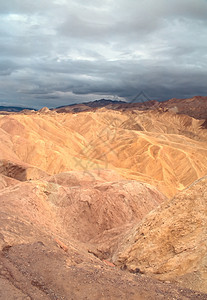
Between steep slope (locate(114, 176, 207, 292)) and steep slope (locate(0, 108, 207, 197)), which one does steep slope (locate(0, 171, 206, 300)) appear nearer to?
steep slope (locate(114, 176, 207, 292))

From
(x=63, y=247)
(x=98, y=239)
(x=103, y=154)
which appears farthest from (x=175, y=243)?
(x=103, y=154)

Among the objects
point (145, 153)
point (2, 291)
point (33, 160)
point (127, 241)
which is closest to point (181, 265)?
point (127, 241)

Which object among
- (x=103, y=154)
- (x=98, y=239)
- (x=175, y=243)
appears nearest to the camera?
(x=175, y=243)

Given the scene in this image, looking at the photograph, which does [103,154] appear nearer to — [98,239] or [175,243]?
[98,239]

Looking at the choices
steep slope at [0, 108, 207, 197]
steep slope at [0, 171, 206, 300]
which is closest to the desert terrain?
steep slope at [0, 171, 206, 300]

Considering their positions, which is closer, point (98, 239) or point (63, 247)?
point (63, 247)

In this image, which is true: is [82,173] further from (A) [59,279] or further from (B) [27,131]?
(B) [27,131]

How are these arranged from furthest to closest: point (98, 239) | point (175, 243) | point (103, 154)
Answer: point (103, 154) < point (98, 239) < point (175, 243)

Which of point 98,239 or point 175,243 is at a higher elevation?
point 175,243

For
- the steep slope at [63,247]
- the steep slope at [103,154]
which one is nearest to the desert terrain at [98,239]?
the steep slope at [63,247]
